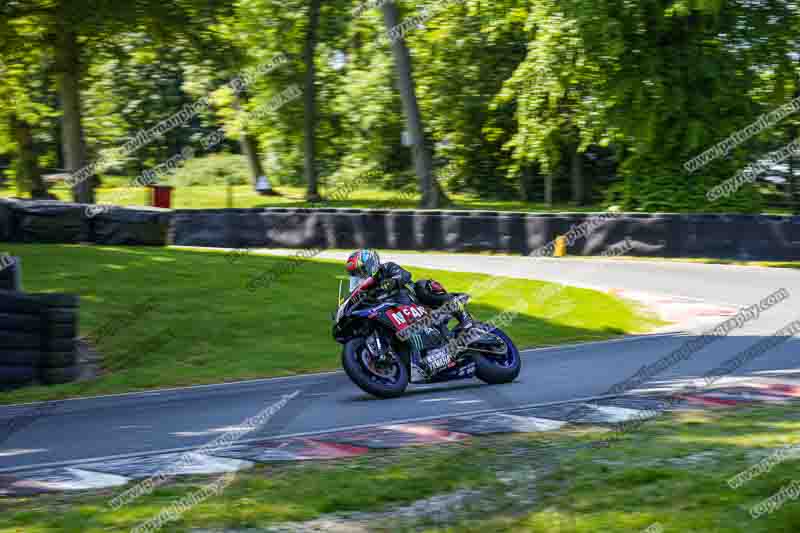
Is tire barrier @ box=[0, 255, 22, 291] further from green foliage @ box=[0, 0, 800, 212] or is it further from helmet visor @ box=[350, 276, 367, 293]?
green foliage @ box=[0, 0, 800, 212]

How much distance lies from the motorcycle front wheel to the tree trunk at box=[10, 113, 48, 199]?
88.7ft

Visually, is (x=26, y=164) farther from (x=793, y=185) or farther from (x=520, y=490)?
(x=520, y=490)

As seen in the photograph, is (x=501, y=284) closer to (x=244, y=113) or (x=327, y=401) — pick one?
(x=327, y=401)

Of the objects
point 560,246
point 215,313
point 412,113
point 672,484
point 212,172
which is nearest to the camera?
point 672,484

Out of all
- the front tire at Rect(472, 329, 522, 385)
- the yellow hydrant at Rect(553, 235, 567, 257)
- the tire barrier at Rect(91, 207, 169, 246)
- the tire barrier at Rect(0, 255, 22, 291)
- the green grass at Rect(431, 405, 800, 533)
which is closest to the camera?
the green grass at Rect(431, 405, 800, 533)

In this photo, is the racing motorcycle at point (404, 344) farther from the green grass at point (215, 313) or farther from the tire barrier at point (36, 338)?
the tire barrier at point (36, 338)

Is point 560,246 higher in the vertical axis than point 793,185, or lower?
lower

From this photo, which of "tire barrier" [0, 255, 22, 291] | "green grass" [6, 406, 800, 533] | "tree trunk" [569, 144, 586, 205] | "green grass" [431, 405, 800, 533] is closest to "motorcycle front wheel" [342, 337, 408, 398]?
"green grass" [6, 406, 800, 533]

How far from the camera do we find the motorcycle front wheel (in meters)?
9.95

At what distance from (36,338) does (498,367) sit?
470cm

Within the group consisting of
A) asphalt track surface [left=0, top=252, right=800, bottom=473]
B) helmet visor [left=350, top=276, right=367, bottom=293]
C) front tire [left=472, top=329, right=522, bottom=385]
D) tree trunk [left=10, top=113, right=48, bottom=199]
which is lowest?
asphalt track surface [left=0, top=252, right=800, bottom=473]

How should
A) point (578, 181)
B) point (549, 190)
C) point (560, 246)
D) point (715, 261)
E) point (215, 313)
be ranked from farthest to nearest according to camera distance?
point (549, 190)
point (578, 181)
point (560, 246)
point (715, 261)
point (215, 313)

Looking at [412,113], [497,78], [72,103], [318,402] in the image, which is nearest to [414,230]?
[412,113]

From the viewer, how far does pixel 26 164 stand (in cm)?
3428
